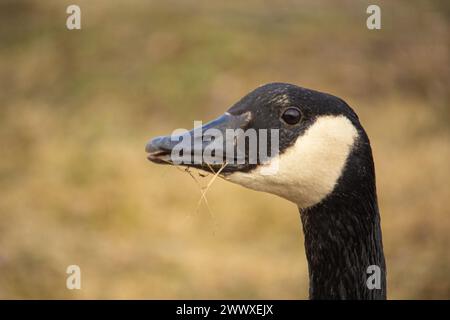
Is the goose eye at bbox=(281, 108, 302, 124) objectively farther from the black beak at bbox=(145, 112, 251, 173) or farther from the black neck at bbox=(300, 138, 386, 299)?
the black neck at bbox=(300, 138, 386, 299)

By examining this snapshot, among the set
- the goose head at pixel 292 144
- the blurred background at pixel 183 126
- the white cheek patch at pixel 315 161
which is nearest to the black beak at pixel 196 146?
the goose head at pixel 292 144

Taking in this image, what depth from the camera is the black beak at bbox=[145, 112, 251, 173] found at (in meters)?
4.26

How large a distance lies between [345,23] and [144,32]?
174 inches

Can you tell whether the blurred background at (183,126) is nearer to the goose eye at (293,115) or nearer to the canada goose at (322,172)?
the canada goose at (322,172)

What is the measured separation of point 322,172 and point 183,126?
380 inches

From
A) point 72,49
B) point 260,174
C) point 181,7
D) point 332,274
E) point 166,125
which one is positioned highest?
point 181,7

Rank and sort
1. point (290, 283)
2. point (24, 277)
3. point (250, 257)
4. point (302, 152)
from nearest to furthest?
point (302, 152), point (24, 277), point (290, 283), point (250, 257)

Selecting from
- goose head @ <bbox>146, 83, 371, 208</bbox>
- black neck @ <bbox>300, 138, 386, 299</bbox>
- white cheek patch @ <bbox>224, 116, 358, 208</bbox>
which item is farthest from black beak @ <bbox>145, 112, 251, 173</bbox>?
black neck @ <bbox>300, 138, 386, 299</bbox>

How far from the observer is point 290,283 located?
10.6m

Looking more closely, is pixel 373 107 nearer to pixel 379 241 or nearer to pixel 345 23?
pixel 345 23

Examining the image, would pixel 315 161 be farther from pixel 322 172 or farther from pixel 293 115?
pixel 293 115

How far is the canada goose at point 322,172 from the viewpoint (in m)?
4.36

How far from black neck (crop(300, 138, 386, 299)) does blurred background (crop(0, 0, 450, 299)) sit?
197 inches

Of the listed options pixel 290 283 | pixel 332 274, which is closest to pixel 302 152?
pixel 332 274
